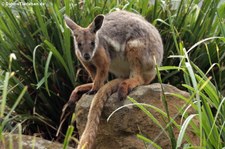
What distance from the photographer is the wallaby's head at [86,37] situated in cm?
499

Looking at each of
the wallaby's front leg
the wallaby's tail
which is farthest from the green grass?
the wallaby's tail

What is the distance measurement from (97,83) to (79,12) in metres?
1.15

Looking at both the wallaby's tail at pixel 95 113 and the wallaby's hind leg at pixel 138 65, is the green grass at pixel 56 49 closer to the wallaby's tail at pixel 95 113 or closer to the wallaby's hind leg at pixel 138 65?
the wallaby's hind leg at pixel 138 65

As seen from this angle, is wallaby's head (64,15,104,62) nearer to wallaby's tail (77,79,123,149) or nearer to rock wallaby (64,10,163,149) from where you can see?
rock wallaby (64,10,163,149)

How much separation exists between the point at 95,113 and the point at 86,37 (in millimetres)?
956

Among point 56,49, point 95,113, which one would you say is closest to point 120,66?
point 56,49

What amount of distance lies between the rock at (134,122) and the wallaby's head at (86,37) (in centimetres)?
54

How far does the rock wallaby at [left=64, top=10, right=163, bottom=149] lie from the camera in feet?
16.3

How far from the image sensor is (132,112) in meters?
4.42

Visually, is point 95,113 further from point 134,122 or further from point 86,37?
point 86,37

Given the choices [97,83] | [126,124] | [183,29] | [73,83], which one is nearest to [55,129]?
[73,83]

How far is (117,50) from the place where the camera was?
16.9 ft

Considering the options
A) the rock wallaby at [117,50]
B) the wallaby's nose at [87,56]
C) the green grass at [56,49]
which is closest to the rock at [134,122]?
the rock wallaby at [117,50]

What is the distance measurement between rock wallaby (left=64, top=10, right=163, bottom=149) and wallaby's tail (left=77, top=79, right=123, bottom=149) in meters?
0.07
